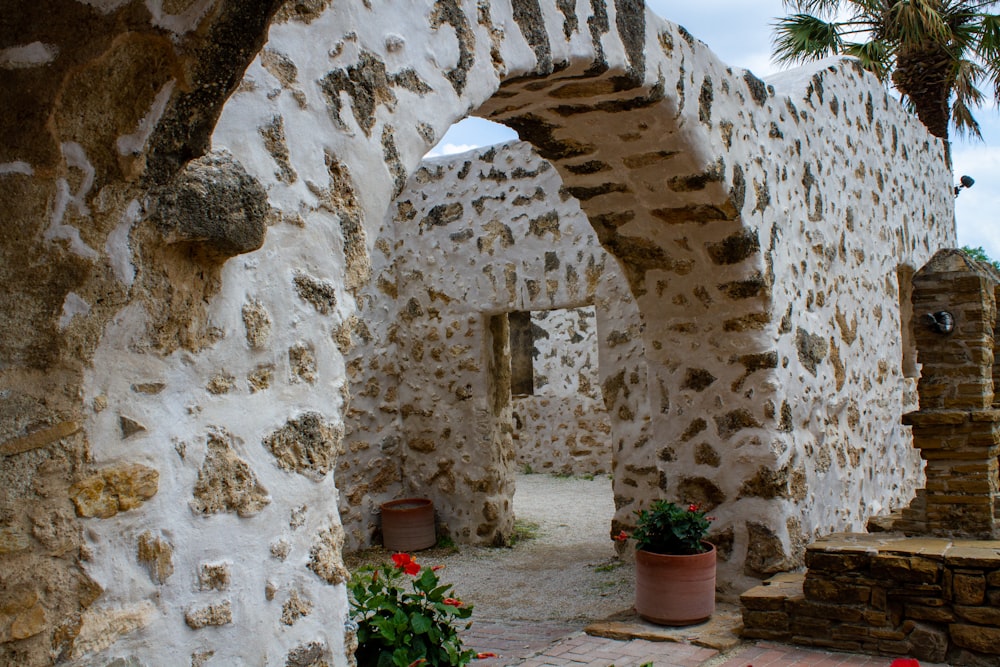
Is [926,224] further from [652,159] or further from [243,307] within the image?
[243,307]

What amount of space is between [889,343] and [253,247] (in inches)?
214

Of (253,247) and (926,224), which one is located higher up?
(926,224)

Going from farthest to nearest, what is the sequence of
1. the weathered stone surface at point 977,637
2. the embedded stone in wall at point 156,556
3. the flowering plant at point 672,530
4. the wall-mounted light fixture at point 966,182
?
the wall-mounted light fixture at point 966,182 < the flowering plant at point 672,530 < the weathered stone surface at point 977,637 < the embedded stone in wall at point 156,556

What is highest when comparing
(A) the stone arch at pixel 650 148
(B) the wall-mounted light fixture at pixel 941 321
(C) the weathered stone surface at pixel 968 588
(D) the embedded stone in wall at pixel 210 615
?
(A) the stone arch at pixel 650 148

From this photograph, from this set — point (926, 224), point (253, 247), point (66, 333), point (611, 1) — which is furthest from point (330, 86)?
point (926, 224)

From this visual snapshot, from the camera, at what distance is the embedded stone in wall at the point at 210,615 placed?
1.86 m

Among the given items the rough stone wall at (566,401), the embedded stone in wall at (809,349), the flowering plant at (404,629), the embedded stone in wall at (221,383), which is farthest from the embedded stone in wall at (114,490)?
the rough stone wall at (566,401)

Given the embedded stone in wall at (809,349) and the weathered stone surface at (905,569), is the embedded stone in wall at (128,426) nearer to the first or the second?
the weathered stone surface at (905,569)

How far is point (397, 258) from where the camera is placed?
702 cm

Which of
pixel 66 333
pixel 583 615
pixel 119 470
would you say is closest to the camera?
pixel 66 333

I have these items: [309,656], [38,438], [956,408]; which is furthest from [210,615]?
[956,408]

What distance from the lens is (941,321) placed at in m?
4.12

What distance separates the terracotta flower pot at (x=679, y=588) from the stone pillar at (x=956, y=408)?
95 centimetres

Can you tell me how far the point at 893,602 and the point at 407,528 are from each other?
365 cm
